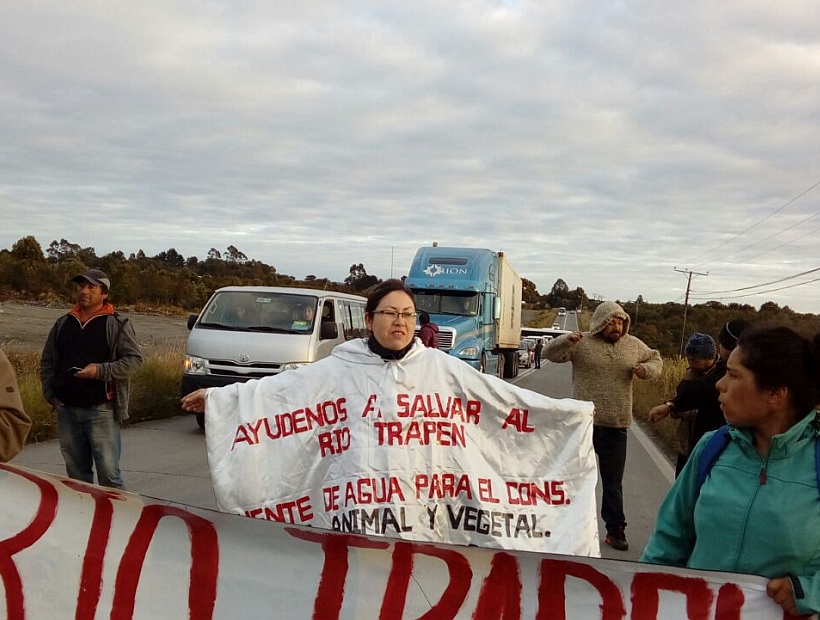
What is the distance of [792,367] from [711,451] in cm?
38

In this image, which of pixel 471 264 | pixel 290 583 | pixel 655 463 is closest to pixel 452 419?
pixel 290 583

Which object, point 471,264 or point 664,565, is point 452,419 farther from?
point 471,264

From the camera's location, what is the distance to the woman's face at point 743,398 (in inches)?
92.4

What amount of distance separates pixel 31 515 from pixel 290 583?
3.30 feet

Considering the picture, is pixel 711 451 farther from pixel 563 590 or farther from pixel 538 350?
pixel 538 350

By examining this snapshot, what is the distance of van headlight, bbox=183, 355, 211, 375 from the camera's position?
10.2 metres

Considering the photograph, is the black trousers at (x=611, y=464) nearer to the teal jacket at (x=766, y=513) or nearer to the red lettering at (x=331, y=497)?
the red lettering at (x=331, y=497)

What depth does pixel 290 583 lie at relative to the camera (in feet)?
8.68

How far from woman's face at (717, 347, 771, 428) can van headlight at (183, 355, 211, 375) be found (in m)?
8.72

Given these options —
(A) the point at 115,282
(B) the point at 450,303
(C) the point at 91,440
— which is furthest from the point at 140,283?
(C) the point at 91,440

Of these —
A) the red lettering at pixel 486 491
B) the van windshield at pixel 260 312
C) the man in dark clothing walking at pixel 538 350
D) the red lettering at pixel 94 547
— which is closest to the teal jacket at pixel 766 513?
the red lettering at pixel 486 491

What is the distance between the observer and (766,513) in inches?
88.7

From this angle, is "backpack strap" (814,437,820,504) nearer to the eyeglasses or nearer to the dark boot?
the eyeglasses

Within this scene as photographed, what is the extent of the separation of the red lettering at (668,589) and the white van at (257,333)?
7.63m
